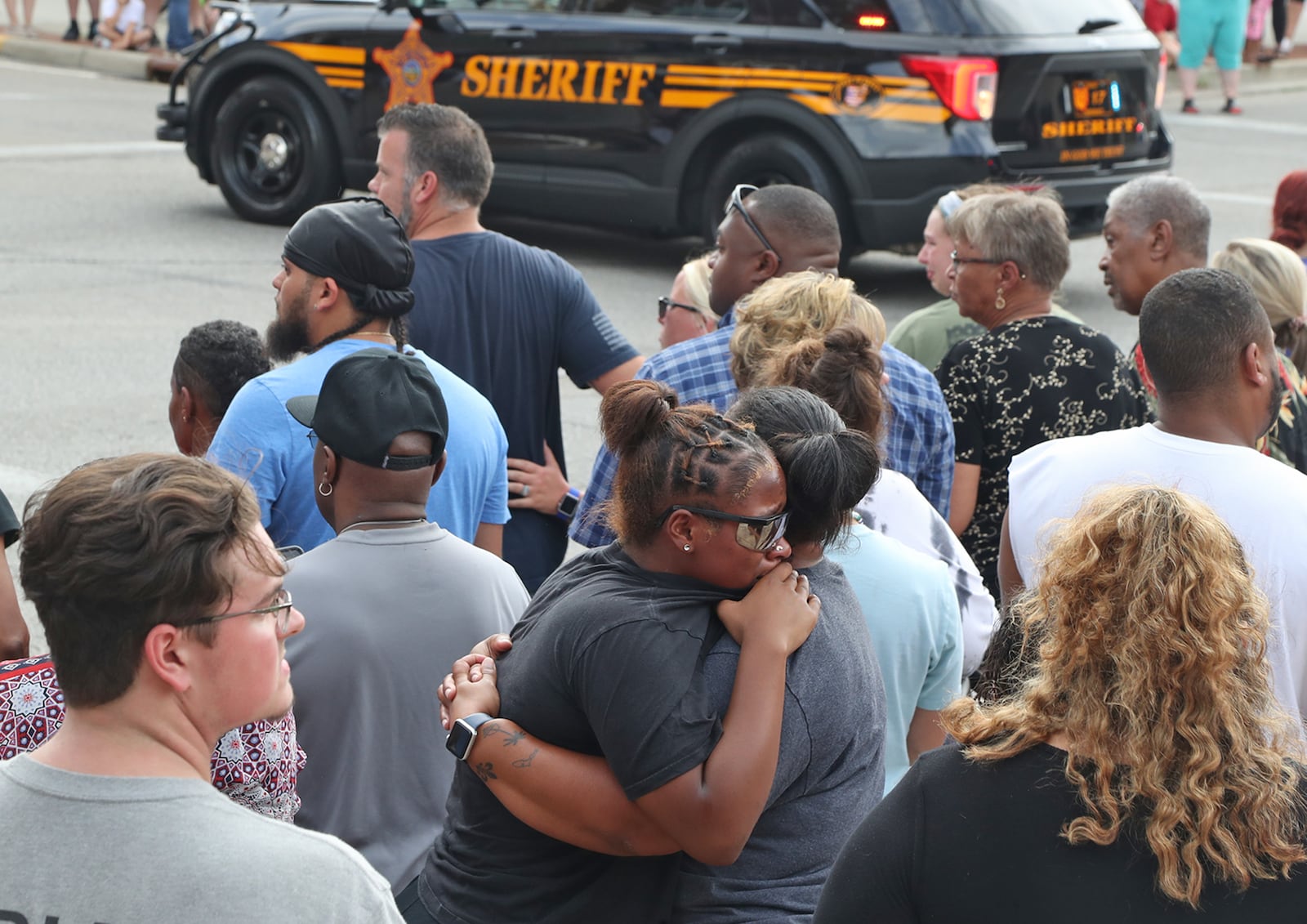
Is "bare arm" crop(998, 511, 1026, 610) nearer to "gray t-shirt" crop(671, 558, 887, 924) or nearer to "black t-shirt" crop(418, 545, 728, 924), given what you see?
"gray t-shirt" crop(671, 558, 887, 924)

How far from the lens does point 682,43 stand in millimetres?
9680

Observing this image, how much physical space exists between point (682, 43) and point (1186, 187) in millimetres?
5016

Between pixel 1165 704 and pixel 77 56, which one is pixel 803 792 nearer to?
pixel 1165 704

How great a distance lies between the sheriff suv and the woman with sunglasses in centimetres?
699

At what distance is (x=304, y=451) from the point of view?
348cm

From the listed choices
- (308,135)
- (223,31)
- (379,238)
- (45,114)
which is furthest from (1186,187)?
(45,114)

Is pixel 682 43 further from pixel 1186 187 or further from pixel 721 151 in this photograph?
pixel 1186 187

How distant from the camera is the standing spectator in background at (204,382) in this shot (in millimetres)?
4078

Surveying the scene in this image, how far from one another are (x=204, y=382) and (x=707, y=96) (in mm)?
6090

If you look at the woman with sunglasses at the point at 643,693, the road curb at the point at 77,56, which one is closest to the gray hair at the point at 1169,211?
the woman with sunglasses at the point at 643,693

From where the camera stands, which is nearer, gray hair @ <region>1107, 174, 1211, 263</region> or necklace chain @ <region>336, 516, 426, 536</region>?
necklace chain @ <region>336, 516, 426, 536</region>

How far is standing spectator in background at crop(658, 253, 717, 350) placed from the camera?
508cm

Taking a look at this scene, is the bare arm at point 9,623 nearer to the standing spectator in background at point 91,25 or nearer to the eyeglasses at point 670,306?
the eyeglasses at point 670,306

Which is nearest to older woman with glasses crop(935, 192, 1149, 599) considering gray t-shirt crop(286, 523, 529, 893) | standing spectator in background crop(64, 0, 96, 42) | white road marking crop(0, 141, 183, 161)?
gray t-shirt crop(286, 523, 529, 893)
